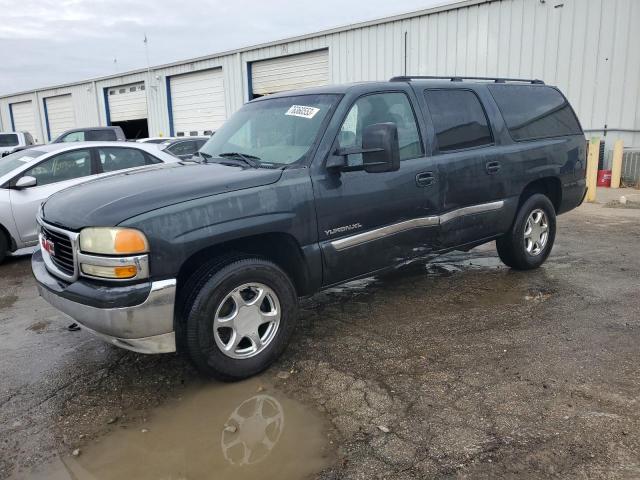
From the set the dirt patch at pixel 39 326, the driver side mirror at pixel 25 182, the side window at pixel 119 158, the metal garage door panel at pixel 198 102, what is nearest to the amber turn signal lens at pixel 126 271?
the dirt patch at pixel 39 326

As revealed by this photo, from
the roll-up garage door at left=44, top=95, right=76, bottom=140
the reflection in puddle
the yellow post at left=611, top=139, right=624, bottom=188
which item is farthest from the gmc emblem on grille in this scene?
the roll-up garage door at left=44, top=95, right=76, bottom=140

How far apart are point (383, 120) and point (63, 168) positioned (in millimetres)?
4875

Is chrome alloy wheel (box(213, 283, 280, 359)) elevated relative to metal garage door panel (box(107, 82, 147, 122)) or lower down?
lower down

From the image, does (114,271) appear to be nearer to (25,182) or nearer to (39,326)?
(39,326)

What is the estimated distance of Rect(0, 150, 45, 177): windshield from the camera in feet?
22.8

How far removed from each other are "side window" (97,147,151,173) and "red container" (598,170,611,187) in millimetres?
10198

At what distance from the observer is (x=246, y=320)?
337 centimetres

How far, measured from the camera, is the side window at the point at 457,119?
452 centimetres

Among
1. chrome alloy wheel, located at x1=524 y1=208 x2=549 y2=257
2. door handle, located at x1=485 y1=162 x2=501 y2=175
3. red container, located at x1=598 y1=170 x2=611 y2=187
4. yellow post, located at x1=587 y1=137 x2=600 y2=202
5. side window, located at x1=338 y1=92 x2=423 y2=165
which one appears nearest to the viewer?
side window, located at x1=338 y1=92 x2=423 y2=165

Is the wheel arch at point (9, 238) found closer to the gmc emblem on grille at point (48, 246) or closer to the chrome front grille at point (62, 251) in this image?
the gmc emblem on grille at point (48, 246)

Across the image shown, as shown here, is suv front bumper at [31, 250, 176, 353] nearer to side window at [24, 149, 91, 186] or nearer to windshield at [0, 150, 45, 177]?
side window at [24, 149, 91, 186]

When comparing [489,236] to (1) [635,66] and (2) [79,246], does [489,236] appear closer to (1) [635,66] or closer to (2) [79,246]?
(2) [79,246]

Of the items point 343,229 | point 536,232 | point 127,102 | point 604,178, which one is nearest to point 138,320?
point 343,229

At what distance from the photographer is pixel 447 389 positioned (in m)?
3.23
